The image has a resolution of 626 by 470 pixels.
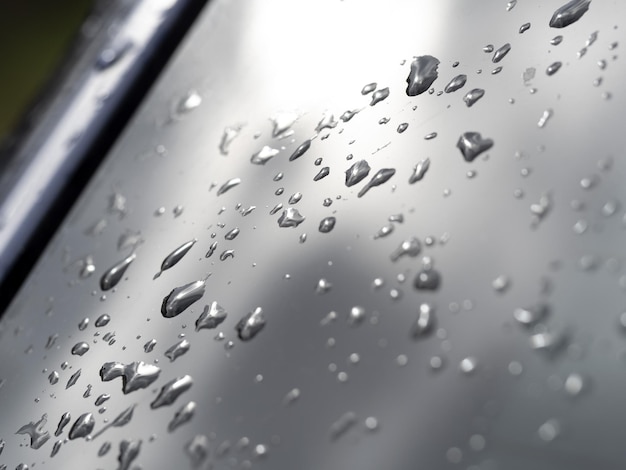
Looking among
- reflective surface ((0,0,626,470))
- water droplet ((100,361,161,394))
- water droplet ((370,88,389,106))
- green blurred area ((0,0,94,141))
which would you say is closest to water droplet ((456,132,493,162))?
reflective surface ((0,0,626,470))

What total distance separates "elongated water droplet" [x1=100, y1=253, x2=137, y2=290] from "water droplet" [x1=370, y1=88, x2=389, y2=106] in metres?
0.32

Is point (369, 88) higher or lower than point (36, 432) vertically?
higher

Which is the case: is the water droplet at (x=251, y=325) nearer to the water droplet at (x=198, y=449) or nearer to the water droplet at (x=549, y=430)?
the water droplet at (x=198, y=449)

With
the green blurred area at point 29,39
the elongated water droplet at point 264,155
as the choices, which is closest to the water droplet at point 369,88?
the elongated water droplet at point 264,155

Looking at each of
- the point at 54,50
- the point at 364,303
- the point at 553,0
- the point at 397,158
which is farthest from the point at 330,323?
the point at 54,50

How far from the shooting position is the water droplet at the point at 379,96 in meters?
0.79

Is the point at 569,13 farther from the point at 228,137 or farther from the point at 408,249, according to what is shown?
the point at 228,137

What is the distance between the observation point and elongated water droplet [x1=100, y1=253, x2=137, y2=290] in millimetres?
837

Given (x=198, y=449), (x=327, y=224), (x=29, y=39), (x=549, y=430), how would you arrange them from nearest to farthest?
(x=549, y=430) < (x=198, y=449) < (x=327, y=224) < (x=29, y=39)

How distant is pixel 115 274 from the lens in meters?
0.85

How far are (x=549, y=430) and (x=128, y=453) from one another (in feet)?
1.16

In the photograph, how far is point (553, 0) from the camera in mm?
737

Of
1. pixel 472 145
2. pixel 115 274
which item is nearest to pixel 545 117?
pixel 472 145

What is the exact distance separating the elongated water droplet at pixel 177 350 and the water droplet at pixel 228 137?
277 millimetres
